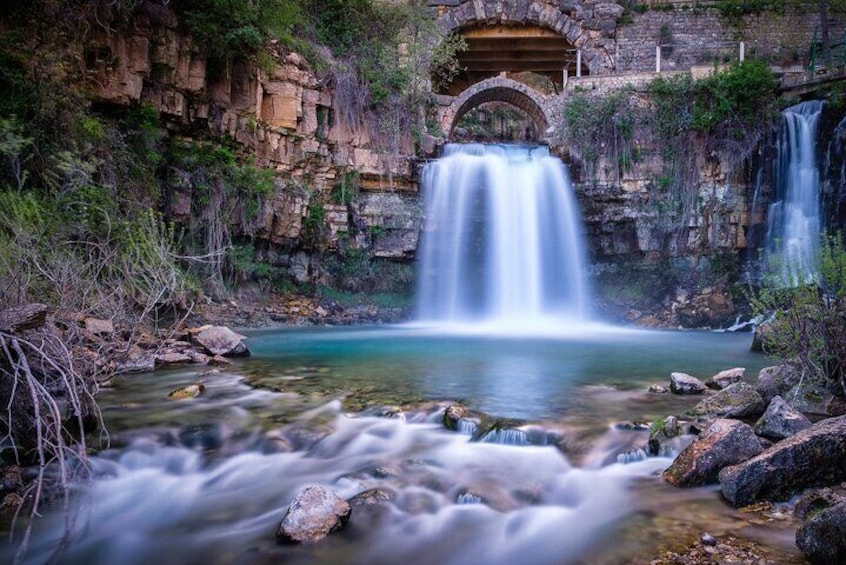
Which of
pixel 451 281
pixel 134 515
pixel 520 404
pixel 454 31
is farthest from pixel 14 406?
pixel 454 31

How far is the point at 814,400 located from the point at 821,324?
752 millimetres

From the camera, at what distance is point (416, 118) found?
17484mm

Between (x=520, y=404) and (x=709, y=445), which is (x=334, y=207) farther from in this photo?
(x=709, y=445)

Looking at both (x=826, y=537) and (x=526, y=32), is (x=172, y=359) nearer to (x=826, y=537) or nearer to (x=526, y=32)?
(x=826, y=537)

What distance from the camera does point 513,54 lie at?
81.9 feet

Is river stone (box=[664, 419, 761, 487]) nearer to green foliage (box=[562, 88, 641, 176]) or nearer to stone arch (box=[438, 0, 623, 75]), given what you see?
green foliage (box=[562, 88, 641, 176])

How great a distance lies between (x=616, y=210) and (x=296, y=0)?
11.6 meters

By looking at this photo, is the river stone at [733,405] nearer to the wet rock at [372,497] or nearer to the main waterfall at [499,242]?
the wet rock at [372,497]

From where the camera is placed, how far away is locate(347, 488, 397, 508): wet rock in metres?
4.00

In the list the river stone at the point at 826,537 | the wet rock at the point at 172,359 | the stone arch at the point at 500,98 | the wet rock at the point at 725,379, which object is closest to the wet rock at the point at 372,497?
the river stone at the point at 826,537

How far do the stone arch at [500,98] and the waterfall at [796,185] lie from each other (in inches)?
269

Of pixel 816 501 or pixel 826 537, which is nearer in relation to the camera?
pixel 826 537

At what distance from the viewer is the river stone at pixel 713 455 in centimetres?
416

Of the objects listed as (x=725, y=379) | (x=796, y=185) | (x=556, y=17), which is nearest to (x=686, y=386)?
(x=725, y=379)
